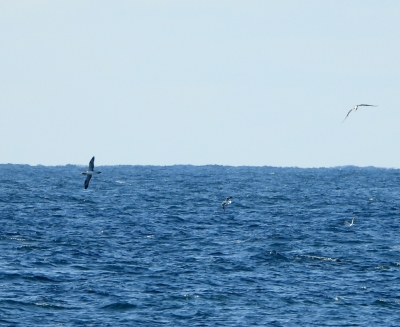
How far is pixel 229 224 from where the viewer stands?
183ft

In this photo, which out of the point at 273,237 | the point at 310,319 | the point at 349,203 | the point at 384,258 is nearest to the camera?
the point at 310,319

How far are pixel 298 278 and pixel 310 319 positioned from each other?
6783mm

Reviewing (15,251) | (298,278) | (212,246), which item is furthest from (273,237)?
(15,251)

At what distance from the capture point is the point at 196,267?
1496 inches

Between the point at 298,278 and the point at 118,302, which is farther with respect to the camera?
the point at 298,278

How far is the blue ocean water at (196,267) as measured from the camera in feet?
98.3

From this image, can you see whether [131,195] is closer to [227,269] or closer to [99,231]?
[99,231]

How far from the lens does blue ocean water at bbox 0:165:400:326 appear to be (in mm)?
29953

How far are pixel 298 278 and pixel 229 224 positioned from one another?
19766 mm

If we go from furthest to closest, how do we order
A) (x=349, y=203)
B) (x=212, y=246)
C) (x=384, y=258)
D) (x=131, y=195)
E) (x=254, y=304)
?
(x=131, y=195), (x=349, y=203), (x=212, y=246), (x=384, y=258), (x=254, y=304)

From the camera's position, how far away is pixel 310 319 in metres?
29.5

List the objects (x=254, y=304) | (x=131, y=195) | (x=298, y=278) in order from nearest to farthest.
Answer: (x=254, y=304) → (x=298, y=278) → (x=131, y=195)

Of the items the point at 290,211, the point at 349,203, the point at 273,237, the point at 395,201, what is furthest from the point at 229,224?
the point at 395,201

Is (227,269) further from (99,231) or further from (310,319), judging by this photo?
(99,231)
